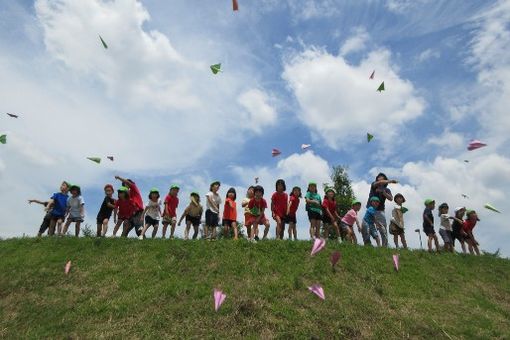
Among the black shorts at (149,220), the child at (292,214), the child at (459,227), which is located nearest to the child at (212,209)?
the black shorts at (149,220)

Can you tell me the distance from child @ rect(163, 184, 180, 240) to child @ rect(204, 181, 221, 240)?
4.04 feet

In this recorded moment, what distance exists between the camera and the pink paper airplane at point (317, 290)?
10505 mm

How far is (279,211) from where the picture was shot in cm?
1457

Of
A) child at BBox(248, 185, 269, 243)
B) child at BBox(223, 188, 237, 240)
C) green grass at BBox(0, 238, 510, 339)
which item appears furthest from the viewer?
child at BBox(223, 188, 237, 240)

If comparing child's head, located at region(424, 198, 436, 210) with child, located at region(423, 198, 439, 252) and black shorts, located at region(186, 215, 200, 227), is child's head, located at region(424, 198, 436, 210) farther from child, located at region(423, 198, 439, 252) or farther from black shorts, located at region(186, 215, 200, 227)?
black shorts, located at region(186, 215, 200, 227)

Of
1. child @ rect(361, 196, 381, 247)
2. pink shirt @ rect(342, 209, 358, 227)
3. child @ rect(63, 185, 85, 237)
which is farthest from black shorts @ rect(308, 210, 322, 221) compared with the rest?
child @ rect(63, 185, 85, 237)

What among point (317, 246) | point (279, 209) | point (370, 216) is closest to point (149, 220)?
point (279, 209)

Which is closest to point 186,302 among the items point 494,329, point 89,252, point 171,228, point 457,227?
point 89,252

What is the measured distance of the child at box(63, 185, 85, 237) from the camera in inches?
588

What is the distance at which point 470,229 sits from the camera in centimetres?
1606

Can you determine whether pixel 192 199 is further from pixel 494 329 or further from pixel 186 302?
pixel 494 329

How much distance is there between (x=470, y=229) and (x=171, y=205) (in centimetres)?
1077

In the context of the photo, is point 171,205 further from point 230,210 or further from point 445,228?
point 445,228

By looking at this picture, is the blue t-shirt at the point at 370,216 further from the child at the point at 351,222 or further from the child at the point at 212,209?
the child at the point at 212,209
